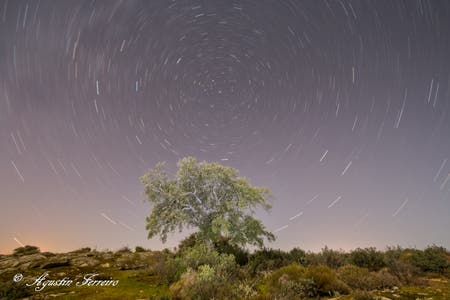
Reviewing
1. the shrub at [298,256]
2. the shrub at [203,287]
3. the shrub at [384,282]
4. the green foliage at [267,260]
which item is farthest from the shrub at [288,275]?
the shrub at [298,256]

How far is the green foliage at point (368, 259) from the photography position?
15727mm

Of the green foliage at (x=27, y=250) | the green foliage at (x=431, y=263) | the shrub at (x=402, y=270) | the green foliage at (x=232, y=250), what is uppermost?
the green foliage at (x=27, y=250)

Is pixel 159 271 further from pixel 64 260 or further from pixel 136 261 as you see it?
pixel 64 260

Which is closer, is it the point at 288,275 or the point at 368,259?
the point at 288,275

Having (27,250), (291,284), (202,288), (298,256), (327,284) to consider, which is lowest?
(202,288)

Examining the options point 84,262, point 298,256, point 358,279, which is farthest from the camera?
point 298,256

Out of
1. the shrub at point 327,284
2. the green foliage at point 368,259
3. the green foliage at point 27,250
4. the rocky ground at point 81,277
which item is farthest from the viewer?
the green foliage at point 27,250

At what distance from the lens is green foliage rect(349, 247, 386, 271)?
15.7m

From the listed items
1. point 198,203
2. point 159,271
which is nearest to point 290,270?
point 159,271

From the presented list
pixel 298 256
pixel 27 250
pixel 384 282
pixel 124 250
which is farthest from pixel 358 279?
pixel 27 250

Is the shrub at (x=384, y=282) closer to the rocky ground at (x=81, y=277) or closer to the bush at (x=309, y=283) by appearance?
the bush at (x=309, y=283)

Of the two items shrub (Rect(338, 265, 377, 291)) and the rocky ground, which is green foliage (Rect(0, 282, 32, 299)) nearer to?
the rocky ground

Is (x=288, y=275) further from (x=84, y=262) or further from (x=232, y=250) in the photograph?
(x=84, y=262)

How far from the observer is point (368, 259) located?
1617cm
